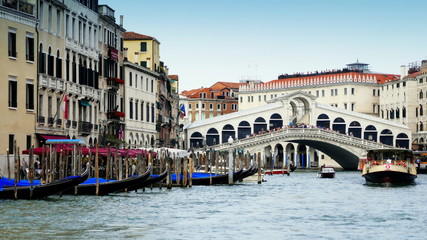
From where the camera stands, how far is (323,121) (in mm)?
77125

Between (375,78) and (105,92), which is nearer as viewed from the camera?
(105,92)

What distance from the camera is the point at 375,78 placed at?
3639 inches

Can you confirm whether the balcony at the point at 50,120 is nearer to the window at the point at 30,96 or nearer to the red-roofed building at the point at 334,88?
the window at the point at 30,96

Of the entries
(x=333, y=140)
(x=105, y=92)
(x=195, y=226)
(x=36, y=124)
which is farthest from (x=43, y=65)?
(x=333, y=140)

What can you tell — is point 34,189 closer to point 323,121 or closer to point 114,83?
point 114,83

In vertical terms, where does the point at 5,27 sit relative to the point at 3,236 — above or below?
above

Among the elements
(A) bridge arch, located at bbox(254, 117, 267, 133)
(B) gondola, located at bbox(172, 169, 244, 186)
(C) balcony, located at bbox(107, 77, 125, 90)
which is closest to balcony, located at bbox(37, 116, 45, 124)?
(B) gondola, located at bbox(172, 169, 244, 186)

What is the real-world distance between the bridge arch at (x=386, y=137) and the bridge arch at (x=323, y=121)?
390cm

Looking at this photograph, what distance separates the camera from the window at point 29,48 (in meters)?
33.0

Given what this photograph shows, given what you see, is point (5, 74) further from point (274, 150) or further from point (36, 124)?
point (274, 150)

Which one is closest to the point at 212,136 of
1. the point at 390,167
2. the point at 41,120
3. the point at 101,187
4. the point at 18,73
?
the point at 390,167

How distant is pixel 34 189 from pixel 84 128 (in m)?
12.9

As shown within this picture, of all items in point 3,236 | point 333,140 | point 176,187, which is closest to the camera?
point 3,236

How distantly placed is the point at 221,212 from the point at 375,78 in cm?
6745
